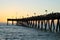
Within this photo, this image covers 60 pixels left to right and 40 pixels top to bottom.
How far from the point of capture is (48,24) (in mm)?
101250

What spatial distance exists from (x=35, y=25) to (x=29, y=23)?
2337 cm

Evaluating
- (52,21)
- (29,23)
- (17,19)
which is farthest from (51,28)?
(17,19)

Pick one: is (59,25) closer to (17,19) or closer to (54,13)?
(54,13)

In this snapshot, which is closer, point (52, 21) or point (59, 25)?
point (59, 25)

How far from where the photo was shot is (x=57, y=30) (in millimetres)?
87375

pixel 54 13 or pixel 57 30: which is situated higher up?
pixel 54 13

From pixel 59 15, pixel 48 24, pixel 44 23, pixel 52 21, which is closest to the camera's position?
pixel 59 15

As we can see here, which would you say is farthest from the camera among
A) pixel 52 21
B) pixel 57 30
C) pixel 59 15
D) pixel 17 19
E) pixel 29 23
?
pixel 17 19

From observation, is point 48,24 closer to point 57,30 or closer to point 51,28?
point 51,28

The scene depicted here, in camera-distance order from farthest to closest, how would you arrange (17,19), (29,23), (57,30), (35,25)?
(17,19) → (29,23) → (35,25) → (57,30)

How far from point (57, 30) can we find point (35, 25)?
52.0 m

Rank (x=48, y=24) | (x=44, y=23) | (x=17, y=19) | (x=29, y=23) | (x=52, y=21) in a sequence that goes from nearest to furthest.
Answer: (x=52, y=21) < (x=48, y=24) < (x=44, y=23) < (x=29, y=23) < (x=17, y=19)

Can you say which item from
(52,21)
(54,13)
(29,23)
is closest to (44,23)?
(52,21)

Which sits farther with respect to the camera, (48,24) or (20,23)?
(20,23)
